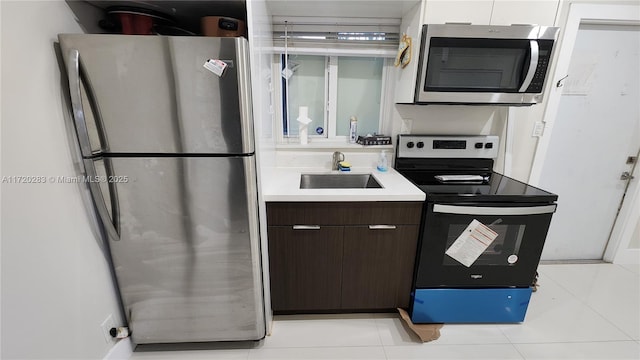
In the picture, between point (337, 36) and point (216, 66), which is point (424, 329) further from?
point (337, 36)

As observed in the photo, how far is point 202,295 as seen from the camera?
4.66 feet

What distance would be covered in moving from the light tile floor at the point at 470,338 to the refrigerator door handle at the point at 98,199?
80 centimetres

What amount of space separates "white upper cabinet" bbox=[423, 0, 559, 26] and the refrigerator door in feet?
4.33

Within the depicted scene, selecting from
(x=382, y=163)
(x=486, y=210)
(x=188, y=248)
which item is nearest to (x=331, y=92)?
(x=382, y=163)

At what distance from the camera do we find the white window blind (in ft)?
6.04

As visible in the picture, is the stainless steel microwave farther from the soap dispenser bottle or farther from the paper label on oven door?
the paper label on oven door

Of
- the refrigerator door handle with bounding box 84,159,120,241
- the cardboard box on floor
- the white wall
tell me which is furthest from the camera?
the cardboard box on floor

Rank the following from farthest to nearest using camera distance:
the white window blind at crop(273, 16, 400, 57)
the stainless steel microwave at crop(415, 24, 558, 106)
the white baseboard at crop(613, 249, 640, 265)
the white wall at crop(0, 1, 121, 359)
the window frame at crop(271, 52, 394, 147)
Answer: the white baseboard at crop(613, 249, 640, 265), the window frame at crop(271, 52, 394, 147), the white window blind at crop(273, 16, 400, 57), the stainless steel microwave at crop(415, 24, 558, 106), the white wall at crop(0, 1, 121, 359)

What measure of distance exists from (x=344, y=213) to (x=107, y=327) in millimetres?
1357

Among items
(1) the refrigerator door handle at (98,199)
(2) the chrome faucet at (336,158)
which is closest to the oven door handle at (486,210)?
(2) the chrome faucet at (336,158)

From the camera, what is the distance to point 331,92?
2012 mm

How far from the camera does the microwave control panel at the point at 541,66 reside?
1.46 m

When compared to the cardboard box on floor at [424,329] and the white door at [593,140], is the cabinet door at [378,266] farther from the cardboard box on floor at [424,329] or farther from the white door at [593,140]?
the white door at [593,140]

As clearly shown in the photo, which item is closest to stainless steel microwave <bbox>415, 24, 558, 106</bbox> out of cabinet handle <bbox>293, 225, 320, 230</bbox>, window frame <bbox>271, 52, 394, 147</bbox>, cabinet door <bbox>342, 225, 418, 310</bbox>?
window frame <bbox>271, 52, 394, 147</bbox>
